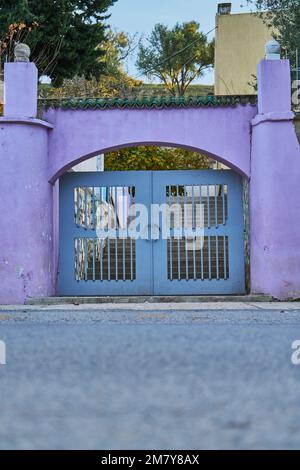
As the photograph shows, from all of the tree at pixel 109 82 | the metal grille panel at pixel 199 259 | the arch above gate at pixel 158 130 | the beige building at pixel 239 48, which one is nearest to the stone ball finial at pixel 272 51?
the arch above gate at pixel 158 130

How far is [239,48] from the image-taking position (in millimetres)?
27094

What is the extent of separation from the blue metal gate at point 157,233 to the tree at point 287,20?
30.3ft

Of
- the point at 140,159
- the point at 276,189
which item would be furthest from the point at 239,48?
the point at 276,189

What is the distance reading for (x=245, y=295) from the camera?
1115 centimetres

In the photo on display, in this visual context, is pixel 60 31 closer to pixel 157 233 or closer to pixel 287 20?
pixel 287 20

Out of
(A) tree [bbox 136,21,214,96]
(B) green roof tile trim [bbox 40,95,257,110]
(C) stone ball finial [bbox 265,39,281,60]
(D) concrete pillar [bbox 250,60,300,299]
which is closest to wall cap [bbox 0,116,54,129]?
(B) green roof tile trim [bbox 40,95,257,110]

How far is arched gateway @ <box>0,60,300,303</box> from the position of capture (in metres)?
11.0

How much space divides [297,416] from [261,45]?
1018 inches

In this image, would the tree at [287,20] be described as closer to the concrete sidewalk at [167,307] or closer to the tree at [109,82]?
the tree at [109,82]

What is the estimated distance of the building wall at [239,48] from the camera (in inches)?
1057

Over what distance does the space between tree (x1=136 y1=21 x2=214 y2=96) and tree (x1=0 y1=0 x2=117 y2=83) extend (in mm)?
15155

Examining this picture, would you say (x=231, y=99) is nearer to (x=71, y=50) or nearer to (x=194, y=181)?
(x=194, y=181)

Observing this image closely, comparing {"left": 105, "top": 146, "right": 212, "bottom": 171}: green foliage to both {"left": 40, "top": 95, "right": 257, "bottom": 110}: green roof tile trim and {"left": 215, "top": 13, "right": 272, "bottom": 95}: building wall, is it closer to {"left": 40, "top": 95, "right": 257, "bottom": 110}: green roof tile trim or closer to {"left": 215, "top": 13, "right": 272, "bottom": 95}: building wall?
{"left": 215, "top": 13, "right": 272, "bottom": 95}: building wall

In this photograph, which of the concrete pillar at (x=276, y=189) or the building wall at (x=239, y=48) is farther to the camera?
the building wall at (x=239, y=48)
